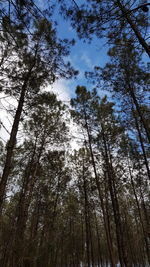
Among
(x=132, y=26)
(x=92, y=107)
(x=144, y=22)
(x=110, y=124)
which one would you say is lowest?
(x=132, y=26)

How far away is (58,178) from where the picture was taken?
495 inches

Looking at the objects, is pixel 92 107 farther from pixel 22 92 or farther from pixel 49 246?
pixel 49 246

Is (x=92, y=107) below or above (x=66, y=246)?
above

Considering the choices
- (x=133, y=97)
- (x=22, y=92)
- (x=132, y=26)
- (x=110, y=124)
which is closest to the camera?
(x=132, y=26)

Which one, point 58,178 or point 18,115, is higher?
point 58,178

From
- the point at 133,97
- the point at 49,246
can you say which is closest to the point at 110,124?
the point at 133,97

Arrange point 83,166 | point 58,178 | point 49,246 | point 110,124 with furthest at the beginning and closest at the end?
1. point 83,166
2. point 58,178
3. point 110,124
4. point 49,246

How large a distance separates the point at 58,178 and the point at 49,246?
633 cm

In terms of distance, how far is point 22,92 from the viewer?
5.85 meters

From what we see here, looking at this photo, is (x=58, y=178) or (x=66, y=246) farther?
(x=66, y=246)

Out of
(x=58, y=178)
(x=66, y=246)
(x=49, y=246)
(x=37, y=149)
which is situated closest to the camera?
(x=49, y=246)

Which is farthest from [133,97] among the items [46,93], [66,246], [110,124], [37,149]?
[66,246]

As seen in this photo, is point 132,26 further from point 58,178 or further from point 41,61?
point 58,178

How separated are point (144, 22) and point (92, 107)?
6.83 m
